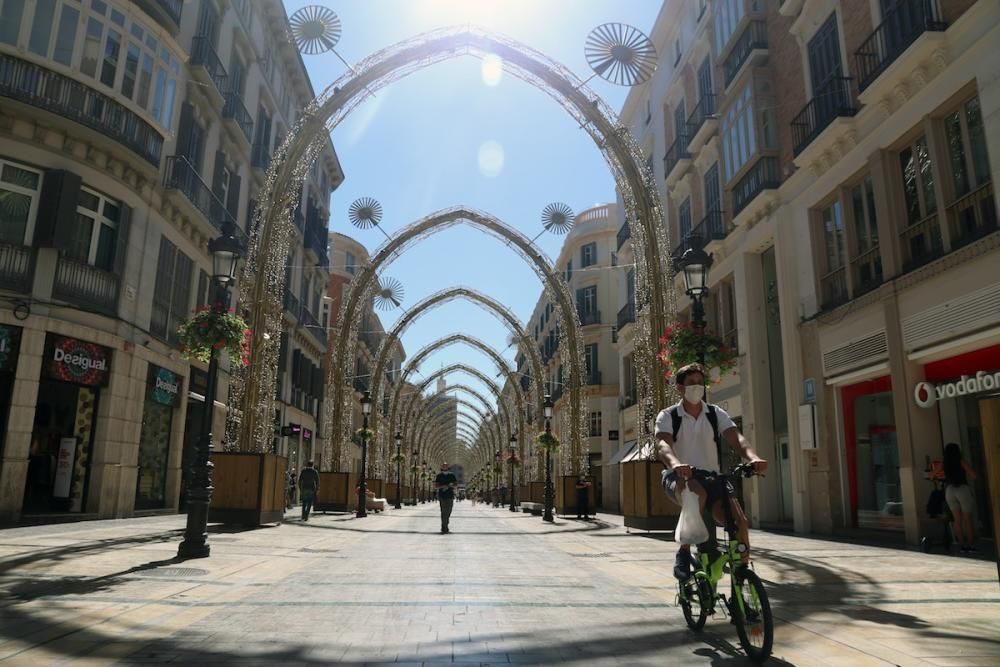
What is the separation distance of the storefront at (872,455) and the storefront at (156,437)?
1792 cm

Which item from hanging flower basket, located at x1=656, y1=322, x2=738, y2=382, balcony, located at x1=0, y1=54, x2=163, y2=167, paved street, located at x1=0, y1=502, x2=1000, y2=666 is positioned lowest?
paved street, located at x1=0, y1=502, x2=1000, y2=666

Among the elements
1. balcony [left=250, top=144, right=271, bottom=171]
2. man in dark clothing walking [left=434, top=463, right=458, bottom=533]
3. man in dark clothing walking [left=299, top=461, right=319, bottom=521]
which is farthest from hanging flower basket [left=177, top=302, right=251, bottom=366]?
balcony [left=250, top=144, right=271, bottom=171]

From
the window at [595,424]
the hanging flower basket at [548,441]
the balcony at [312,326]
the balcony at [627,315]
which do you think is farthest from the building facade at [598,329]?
the balcony at [312,326]

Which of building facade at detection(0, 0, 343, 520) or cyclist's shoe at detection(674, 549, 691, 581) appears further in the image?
building facade at detection(0, 0, 343, 520)

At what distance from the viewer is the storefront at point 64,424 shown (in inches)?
625

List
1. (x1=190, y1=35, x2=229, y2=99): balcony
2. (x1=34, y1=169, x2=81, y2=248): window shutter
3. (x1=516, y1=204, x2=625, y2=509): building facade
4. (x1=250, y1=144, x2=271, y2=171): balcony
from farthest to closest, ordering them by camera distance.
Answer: (x1=516, y1=204, x2=625, y2=509): building facade < (x1=250, y1=144, x2=271, y2=171): balcony < (x1=190, y1=35, x2=229, y2=99): balcony < (x1=34, y1=169, x2=81, y2=248): window shutter

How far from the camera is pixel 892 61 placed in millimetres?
12883

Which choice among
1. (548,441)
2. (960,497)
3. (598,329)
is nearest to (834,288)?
(960,497)

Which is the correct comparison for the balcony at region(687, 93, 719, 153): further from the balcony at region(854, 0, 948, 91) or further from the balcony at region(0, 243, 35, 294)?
the balcony at region(0, 243, 35, 294)

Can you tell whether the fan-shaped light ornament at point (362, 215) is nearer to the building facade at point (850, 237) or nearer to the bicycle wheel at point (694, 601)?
the building facade at point (850, 237)

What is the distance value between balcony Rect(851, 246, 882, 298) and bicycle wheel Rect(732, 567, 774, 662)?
11.7m

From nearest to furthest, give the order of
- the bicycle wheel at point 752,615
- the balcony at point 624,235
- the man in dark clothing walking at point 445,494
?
the bicycle wheel at point 752,615, the man in dark clothing walking at point 445,494, the balcony at point 624,235

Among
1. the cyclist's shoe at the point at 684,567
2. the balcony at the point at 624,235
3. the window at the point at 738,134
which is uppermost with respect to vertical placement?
the balcony at the point at 624,235

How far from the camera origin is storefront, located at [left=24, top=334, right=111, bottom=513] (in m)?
15.9
